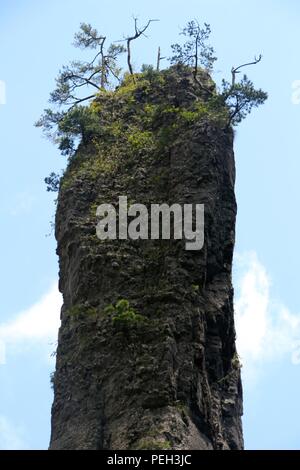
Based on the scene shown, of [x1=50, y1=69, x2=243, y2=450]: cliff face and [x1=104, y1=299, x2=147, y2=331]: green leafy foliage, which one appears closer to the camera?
[x1=50, y1=69, x2=243, y2=450]: cliff face

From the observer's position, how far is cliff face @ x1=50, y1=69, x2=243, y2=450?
27.3 metres

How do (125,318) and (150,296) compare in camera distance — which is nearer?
(125,318)

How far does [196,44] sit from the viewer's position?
36.5 m

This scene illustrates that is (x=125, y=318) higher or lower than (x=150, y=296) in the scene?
lower

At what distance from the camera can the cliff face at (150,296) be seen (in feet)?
89.6

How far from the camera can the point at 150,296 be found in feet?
96.6

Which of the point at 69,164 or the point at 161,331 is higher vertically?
the point at 69,164

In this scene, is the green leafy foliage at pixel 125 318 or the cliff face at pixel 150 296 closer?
the cliff face at pixel 150 296
